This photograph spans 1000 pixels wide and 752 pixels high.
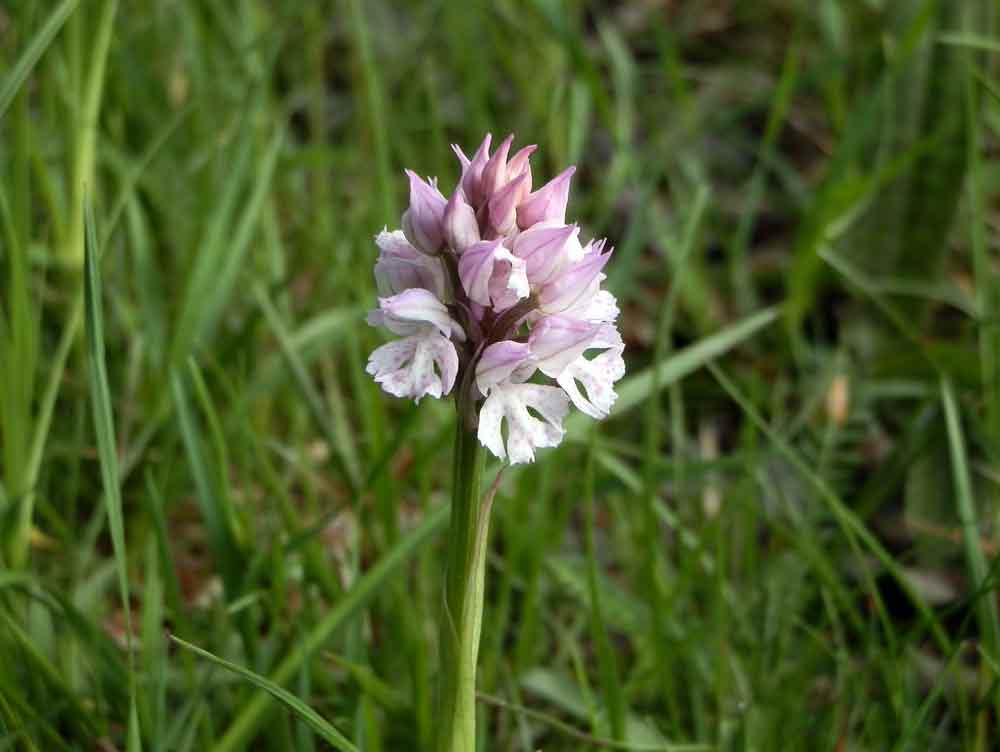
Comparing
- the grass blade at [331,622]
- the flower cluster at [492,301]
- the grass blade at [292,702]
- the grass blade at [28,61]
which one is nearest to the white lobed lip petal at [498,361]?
the flower cluster at [492,301]

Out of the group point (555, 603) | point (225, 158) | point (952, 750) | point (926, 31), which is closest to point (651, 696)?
point (555, 603)

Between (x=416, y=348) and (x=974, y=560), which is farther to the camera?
(x=974, y=560)

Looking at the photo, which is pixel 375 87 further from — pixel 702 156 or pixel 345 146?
pixel 702 156

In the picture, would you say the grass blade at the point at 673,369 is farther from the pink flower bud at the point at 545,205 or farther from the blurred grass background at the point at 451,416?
the pink flower bud at the point at 545,205

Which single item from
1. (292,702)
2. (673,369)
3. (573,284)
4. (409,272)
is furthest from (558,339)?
(673,369)

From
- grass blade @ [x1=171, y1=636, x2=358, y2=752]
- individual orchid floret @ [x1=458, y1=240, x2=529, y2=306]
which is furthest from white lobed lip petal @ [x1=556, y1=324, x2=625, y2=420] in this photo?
grass blade @ [x1=171, y1=636, x2=358, y2=752]

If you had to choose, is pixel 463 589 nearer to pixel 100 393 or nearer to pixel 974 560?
pixel 100 393
